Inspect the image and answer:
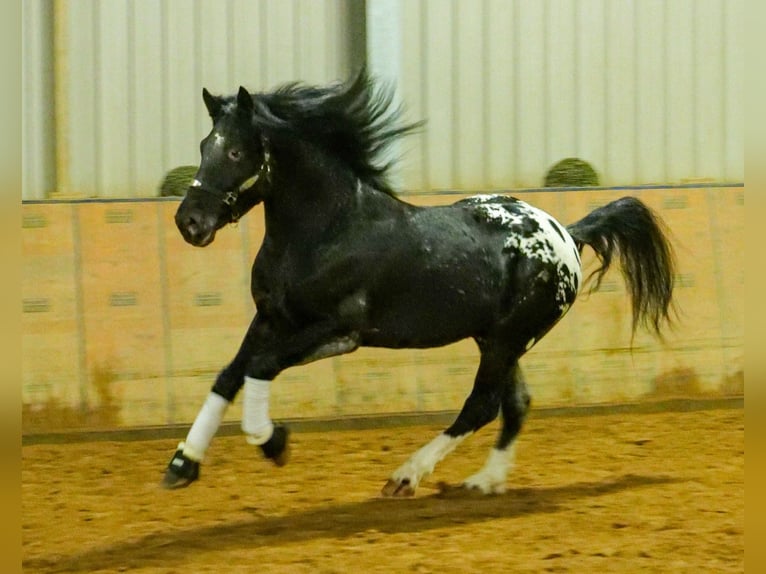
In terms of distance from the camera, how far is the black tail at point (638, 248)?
6.78 m

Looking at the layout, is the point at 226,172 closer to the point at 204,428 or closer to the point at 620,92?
the point at 204,428

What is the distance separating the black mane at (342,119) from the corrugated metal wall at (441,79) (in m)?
3.98

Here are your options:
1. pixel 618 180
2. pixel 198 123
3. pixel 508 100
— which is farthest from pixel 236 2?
pixel 618 180

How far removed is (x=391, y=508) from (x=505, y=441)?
2.65ft

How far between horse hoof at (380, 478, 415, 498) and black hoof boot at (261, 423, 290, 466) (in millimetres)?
738

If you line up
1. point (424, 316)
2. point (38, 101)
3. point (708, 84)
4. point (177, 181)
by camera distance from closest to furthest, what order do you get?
1. point (424, 316)
2. point (177, 181)
3. point (38, 101)
4. point (708, 84)

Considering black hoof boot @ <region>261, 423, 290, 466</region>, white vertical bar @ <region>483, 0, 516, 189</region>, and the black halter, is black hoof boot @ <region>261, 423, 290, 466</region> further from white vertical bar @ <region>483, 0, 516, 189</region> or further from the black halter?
white vertical bar @ <region>483, 0, 516, 189</region>

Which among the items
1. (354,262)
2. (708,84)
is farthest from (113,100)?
(708,84)

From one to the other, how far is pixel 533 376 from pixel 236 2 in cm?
432

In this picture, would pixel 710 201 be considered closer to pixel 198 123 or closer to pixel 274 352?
pixel 198 123

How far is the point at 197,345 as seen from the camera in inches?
319

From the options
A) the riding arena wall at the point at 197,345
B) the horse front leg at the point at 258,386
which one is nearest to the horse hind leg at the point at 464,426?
the horse front leg at the point at 258,386

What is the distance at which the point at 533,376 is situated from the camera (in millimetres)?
8633

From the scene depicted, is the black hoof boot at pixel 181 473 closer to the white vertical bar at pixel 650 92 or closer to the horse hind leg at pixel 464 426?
the horse hind leg at pixel 464 426
